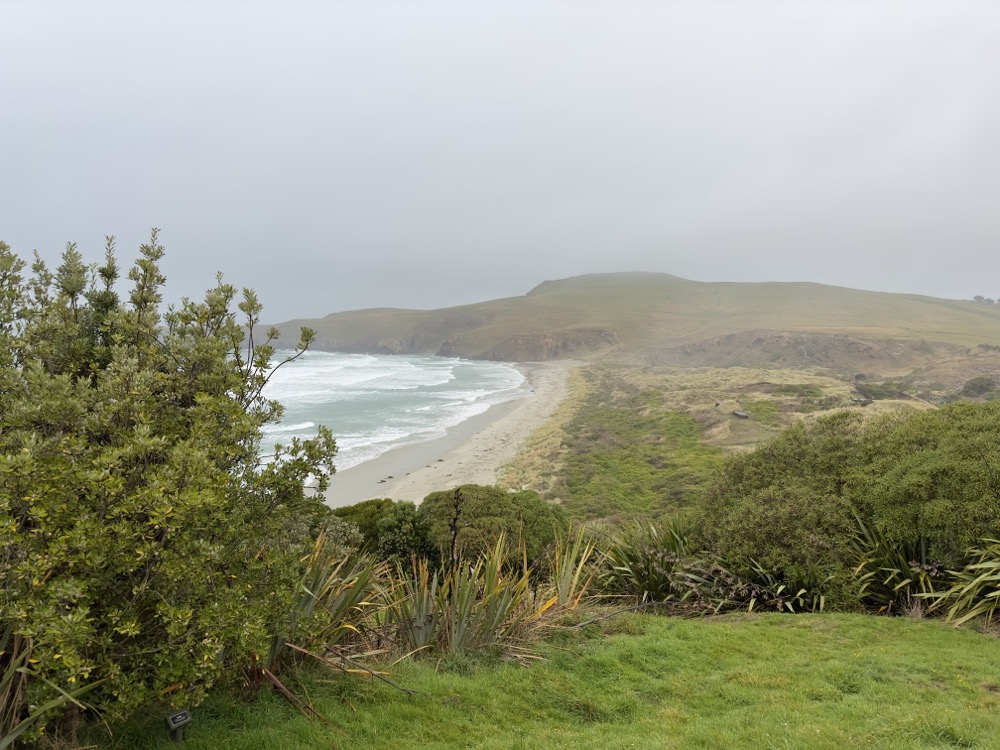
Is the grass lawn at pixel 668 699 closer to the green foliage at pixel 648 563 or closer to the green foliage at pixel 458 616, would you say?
the green foliage at pixel 458 616

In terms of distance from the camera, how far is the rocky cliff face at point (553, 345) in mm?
115750

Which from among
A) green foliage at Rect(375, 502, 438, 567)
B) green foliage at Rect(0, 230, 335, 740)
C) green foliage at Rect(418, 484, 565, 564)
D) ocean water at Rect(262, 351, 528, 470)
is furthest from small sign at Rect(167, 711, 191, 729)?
ocean water at Rect(262, 351, 528, 470)

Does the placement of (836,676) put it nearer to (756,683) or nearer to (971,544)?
(756,683)

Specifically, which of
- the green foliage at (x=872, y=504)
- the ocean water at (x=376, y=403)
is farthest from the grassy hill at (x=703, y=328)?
the green foliage at (x=872, y=504)

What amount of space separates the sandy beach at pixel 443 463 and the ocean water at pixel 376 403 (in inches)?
53.8

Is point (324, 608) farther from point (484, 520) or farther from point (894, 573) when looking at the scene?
point (894, 573)

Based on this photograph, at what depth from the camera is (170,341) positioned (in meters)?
3.70

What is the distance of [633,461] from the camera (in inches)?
968

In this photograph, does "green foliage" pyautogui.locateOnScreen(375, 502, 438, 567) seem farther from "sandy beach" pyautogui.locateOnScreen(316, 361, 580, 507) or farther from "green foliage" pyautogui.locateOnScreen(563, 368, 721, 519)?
"green foliage" pyautogui.locateOnScreen(563, 368, 721, 519)

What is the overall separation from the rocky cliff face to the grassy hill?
23 cm

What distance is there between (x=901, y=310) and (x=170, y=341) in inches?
5894

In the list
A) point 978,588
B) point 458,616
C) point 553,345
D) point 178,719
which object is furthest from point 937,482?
point 553,345

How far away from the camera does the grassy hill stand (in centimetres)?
7675

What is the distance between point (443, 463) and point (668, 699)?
21.9 m
